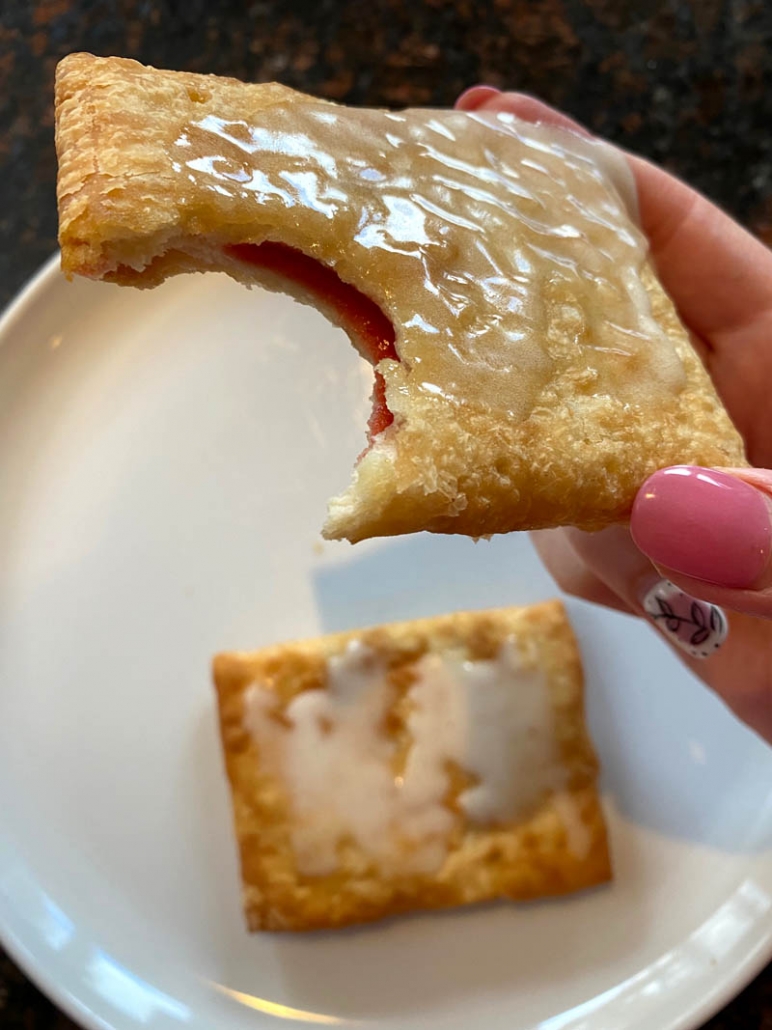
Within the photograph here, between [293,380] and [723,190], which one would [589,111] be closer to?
[723,190]

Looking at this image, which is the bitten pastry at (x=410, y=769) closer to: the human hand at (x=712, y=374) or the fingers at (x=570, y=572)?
the fingers at (x=570, y=572)

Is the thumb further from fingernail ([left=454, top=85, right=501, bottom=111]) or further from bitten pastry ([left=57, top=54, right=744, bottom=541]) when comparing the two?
fingernail ([left=454, top=85, right=501, bottom=111])

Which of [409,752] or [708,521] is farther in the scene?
[409,752]

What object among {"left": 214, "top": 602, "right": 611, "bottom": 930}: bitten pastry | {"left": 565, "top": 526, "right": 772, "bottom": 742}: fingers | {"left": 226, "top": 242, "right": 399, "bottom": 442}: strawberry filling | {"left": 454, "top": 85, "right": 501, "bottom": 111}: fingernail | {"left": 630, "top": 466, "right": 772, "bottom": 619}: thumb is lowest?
{"left": 214, "top": 602, "right": 611, "bottom": 930}: bitten pastry

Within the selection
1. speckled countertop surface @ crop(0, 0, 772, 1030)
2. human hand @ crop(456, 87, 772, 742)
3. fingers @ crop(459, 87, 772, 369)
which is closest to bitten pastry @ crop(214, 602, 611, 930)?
human hand @ crop(456, 87, 772, 742)

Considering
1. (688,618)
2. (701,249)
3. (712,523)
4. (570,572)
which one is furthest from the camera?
(570,572)

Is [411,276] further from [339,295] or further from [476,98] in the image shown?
[476,98]

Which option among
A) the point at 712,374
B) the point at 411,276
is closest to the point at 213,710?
the point at 411,276
